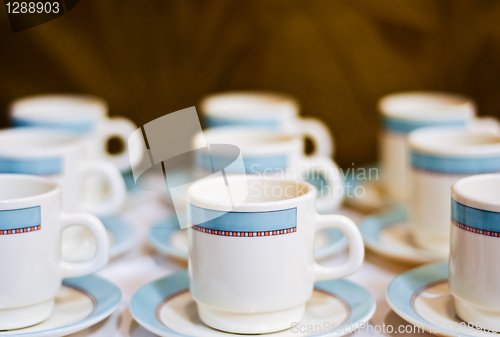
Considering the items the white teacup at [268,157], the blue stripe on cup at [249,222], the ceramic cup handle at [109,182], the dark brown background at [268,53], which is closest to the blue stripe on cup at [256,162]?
the white teacup at [268,157]

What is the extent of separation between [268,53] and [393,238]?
0.39m

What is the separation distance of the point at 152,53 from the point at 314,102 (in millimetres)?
268

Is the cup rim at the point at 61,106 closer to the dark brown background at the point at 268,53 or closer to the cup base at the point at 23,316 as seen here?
the dark brown background at the point at 268,53

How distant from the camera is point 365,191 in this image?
885 mm

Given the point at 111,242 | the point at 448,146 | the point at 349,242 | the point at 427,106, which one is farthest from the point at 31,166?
the point at 427,106

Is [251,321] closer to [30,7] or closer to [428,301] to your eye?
[428,301]

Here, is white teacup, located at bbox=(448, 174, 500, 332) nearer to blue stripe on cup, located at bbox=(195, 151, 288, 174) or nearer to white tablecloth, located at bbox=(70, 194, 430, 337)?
white tablecloth, located at bbox=(70, 194, 430, 337)

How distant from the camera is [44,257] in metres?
0.50

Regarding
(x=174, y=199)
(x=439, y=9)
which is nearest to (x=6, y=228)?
(x=174, y=199)

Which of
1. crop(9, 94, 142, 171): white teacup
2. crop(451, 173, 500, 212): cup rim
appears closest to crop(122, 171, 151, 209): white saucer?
crop(9, 94, 142, 171): white teacup

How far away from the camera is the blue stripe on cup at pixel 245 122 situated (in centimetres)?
85

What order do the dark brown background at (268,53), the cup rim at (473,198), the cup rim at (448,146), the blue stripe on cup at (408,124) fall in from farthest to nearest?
1. the dark brown background at (268,53)
2. the blue stripe on cup at (408,124)
3. the cup rim at (448,146)
4. the cup rim at (473,198)

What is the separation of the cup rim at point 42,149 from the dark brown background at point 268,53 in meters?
0.21

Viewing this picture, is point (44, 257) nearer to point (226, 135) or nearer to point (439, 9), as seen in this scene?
point (226, 135)
